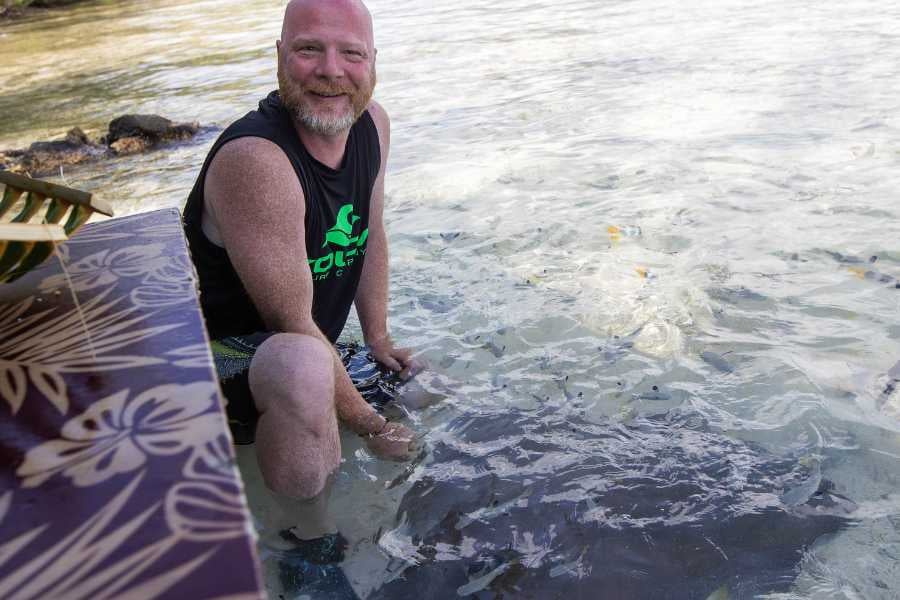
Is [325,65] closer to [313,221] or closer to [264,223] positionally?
[313,221]

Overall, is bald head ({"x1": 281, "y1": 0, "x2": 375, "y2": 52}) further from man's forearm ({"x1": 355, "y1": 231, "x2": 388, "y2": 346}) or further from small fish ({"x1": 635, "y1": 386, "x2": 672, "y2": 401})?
small fish ({"x1": 635, "y1": 386, "x2": 672, "y2": 401})

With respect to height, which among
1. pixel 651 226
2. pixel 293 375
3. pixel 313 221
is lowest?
pixel 651 226

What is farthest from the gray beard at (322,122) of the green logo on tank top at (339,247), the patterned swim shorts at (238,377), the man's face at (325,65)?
the patterned swim shorts at (238,377)

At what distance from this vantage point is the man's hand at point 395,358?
10.8 feet

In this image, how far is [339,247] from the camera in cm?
284

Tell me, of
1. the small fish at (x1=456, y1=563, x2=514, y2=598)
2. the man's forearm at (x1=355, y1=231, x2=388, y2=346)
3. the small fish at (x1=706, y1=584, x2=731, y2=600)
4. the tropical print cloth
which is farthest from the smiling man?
the small fish at (x1=706, y1=584, x2=731, y2=600)

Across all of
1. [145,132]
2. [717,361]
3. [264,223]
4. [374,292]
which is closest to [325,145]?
[264,223]

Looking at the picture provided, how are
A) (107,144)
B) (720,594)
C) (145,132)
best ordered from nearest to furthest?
(720,594)
(145,132)
(107,144)

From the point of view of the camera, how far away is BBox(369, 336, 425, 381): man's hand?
3287 millimetres

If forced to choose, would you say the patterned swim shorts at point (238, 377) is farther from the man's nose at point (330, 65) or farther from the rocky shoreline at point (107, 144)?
the rocky shoreline at point (107, 144)

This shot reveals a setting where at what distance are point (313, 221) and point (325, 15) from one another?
0.70 metres

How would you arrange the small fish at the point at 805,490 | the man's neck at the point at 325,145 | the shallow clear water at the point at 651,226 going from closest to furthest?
the small fish at the point at 805,490 → the man's neck at the point at 325,145 → the shallow clear water at the point at 651,226

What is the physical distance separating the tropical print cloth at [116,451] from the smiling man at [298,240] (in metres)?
0.62

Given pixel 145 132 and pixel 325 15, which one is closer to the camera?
pixel 325 15
